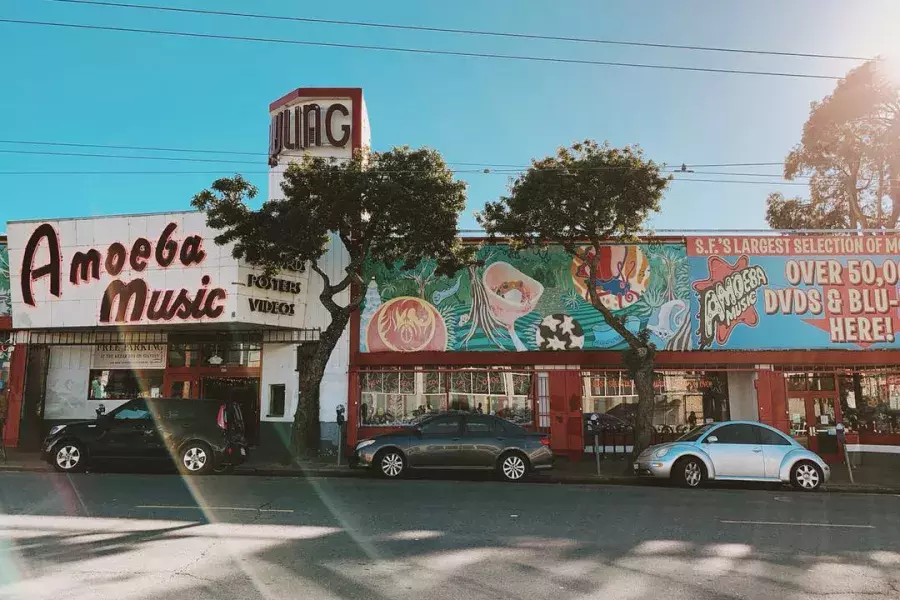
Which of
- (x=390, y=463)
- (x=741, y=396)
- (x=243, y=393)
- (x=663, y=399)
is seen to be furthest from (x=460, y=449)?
(x=741, y=396)

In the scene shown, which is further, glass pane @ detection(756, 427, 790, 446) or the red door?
the red door

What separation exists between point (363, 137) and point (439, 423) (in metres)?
11.1

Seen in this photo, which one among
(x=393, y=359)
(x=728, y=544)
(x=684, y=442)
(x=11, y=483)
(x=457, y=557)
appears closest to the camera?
(x=457, y=557)

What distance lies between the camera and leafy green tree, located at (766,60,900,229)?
984 inches

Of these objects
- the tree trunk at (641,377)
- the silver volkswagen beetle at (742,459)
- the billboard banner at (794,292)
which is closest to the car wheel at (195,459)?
the silver volkswagen beetle at (742,459)

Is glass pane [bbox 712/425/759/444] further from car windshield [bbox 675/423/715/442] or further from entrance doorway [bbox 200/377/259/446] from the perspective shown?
entrance doorway [bbox 200/377/259/446]

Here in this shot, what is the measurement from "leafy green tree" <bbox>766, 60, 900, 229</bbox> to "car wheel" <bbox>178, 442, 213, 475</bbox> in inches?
990

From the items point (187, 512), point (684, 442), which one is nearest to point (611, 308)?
point (684, 442)

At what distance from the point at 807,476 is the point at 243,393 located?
15190mm

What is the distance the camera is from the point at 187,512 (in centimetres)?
930

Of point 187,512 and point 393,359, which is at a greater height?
point 393,359

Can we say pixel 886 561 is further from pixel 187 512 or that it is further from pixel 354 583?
pixel 187 512

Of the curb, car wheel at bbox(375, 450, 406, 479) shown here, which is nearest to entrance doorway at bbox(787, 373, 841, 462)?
the curb

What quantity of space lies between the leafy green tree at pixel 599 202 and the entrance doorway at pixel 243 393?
9469mm
